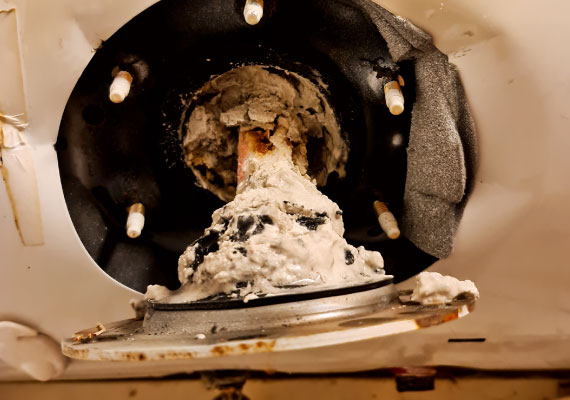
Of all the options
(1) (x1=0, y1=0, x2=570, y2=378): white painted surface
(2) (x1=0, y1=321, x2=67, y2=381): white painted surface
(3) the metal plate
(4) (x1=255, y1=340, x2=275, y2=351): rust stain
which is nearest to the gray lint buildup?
(1) (x1=0, y1=0, x2=570, y2=378): white painted surface

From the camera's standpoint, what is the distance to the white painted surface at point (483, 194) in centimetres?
51

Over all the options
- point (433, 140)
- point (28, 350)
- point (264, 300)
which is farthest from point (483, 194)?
point (28, 350)

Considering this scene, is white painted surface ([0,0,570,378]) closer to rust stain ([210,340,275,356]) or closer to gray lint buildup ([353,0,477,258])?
A: gray lint buildup ([353,0,477,258])

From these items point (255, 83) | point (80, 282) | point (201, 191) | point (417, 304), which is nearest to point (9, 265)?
point (80, 282)

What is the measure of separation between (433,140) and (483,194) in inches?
3.2

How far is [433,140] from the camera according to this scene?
58 centimetres

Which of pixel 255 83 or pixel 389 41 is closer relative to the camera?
pixel 389 41

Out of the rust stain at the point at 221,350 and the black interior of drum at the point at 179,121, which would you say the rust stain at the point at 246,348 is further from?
the black interior of drum at the point at 179,121

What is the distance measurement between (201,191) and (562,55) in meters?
0.45

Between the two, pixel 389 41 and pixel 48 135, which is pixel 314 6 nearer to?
pixel 389 41

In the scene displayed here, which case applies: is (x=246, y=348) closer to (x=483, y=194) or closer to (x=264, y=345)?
(x=264, y=345)

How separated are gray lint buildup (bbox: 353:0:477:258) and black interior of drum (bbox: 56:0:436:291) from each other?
0.09 feet

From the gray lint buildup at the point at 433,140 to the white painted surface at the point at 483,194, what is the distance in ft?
0.04

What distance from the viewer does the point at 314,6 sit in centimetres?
58
